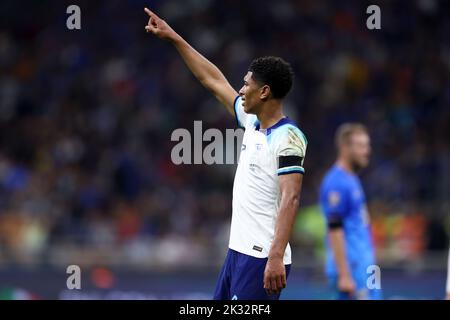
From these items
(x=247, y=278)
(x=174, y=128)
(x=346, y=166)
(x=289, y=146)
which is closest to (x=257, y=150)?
(x=289, y=146)

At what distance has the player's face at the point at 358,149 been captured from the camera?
31.2ft

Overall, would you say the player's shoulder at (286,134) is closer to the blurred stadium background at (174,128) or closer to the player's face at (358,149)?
the player's face at (358,149)

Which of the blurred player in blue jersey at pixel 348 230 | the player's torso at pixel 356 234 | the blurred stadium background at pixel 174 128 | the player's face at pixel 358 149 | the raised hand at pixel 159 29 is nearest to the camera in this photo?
the raised hand at pixel 159 29

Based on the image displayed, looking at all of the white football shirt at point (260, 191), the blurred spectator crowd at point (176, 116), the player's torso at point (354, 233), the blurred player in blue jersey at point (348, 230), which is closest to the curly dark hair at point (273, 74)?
the white football shirt at point (260, 191)

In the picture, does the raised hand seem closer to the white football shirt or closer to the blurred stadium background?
the white football shirt

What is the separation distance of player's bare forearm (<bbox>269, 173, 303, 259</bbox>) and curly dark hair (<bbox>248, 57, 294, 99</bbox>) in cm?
60

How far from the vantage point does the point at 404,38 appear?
18.4m

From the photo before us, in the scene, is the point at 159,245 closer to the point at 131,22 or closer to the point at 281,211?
the point at 131,22

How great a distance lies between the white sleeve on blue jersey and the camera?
6262 mm

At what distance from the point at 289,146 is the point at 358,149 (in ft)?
10.9

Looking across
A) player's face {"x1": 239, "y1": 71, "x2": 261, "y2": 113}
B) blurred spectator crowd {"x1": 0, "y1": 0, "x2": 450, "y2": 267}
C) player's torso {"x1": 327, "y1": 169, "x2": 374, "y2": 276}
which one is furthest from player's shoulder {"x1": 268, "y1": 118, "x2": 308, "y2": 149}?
blurred spectator crowd {"x1": 0, "y1": 0, "x2": 450, "y2": 267}

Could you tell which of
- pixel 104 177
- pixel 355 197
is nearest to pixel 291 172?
pixel 355 197

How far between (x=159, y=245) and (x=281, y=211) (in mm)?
9720

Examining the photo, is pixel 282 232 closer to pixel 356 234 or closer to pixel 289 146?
pixel 289 146
